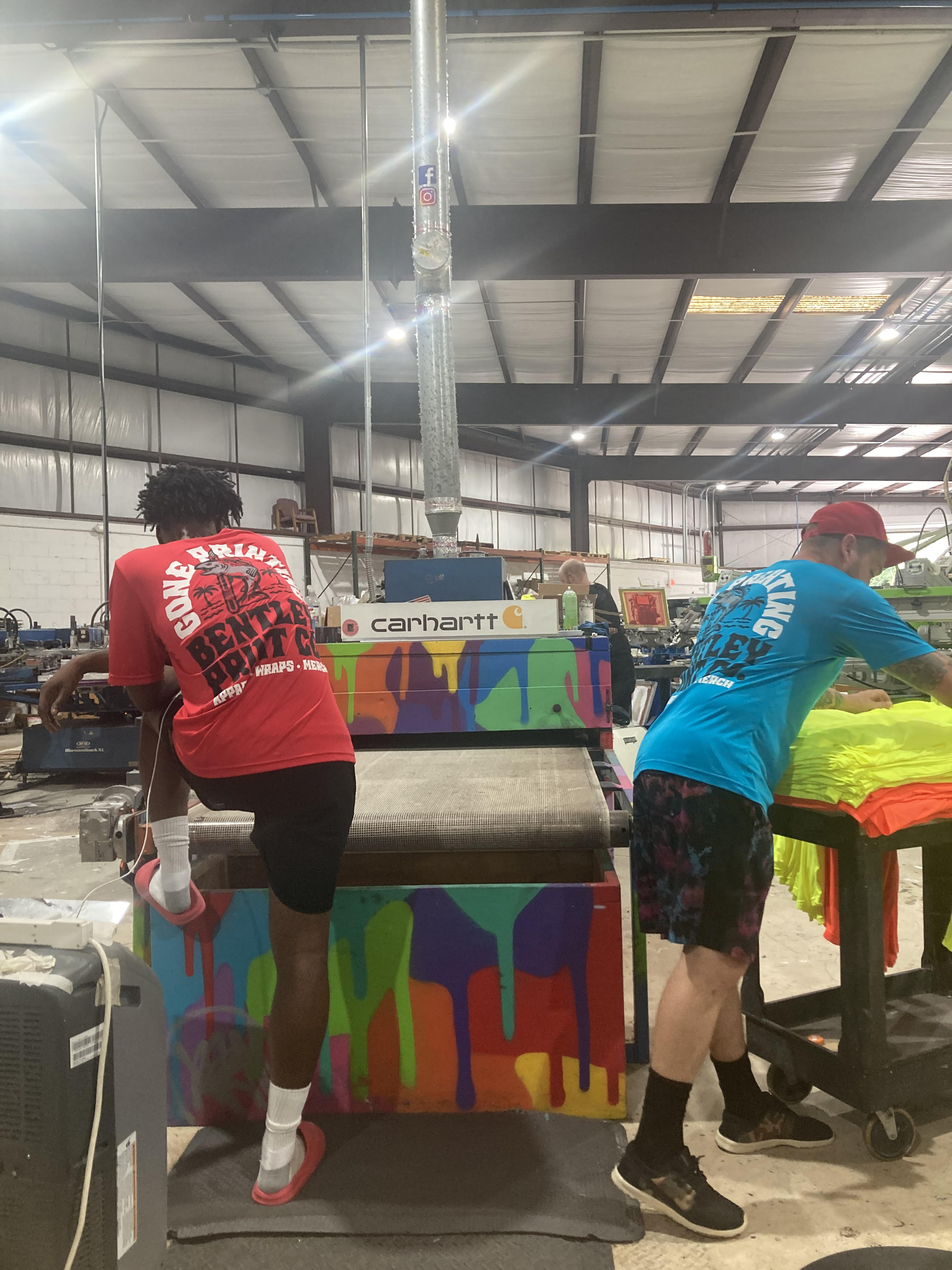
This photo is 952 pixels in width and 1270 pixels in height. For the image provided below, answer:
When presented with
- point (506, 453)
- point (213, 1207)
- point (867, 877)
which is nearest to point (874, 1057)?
point (867, 877)

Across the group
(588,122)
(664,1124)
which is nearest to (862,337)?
(588,122)

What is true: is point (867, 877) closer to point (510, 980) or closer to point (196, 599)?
point (510, 980)

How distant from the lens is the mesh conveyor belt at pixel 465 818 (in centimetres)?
155

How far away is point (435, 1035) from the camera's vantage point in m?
1.61

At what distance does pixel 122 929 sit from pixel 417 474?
10.6m

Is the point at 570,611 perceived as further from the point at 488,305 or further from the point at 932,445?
the point at 932,445

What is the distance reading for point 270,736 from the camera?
134cm

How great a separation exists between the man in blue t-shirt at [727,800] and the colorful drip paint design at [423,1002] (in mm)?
170

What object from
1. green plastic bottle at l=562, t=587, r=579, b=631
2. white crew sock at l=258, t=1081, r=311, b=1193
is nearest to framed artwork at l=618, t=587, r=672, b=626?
green plastic bottle at l=562, t=587, r=579, b=631

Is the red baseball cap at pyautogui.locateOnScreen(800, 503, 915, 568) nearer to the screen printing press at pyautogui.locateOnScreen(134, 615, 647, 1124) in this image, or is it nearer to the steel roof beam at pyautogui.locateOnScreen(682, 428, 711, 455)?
the screen printing press at pyautogui.locateOnScreen(134, 615, 647, 1124)

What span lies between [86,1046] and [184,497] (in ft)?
3.15

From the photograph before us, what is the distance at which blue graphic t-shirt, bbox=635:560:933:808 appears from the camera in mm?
1402

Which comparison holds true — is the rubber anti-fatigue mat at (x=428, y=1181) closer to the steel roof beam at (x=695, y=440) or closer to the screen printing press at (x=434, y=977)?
the screen printing press at (x=434, y=977)

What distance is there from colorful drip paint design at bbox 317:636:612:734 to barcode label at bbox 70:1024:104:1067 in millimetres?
1399
